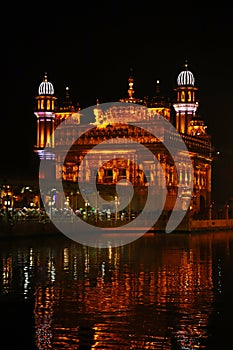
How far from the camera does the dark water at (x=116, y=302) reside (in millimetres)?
15164

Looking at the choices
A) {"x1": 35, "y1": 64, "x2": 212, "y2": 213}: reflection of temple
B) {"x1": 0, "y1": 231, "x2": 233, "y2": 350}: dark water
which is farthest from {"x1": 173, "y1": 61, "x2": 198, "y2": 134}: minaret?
{"x1": 0, "y1": 231, "x2": 233, "y2": 350}: dark water

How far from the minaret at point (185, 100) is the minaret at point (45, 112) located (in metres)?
13.8

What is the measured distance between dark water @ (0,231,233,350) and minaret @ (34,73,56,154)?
6424 centimetres

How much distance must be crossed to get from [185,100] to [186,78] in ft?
8.14

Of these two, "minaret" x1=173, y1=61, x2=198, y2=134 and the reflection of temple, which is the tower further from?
"minaret" x1=173, y1=61, x2=198, y2=134

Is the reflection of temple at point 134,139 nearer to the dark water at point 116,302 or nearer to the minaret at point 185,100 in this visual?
the minaret at point 185,100

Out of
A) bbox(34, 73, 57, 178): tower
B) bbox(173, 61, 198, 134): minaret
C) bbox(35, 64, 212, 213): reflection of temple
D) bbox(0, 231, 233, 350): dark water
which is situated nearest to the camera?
bbox(0, 231, 233, 350): dark water

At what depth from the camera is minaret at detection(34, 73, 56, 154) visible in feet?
319

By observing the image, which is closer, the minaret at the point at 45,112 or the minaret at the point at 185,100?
the minaret at the point at 45,112

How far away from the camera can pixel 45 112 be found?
97.6 meters

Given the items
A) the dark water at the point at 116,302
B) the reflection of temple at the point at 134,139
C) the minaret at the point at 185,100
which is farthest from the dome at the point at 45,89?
the dark water at the point at 116,302

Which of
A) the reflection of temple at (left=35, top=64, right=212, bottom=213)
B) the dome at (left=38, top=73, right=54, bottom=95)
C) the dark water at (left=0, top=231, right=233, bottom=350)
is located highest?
the dome at (left=38, top=73, right=54, bottom=95)

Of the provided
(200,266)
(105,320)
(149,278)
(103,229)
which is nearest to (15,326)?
(105,320)

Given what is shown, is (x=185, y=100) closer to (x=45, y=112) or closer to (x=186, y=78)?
(x=186, y=78)
